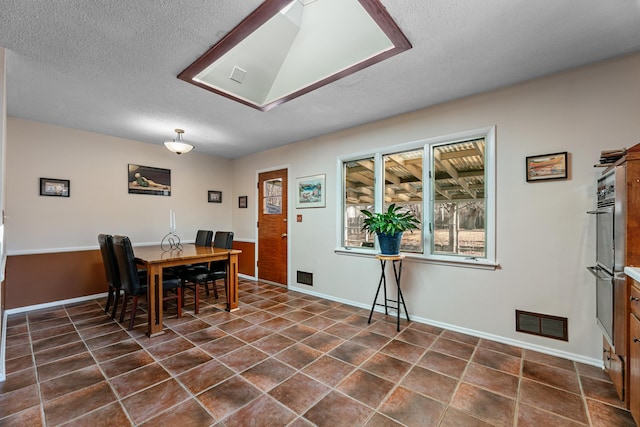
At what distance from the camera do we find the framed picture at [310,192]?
13.6ft

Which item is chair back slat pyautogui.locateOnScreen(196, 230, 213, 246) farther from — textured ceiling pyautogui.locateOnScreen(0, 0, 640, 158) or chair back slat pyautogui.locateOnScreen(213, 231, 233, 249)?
textured ceiling pyautogui.locateOnScreen(0, 0, 640, 158)

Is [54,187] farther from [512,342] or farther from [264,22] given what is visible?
[512,342]

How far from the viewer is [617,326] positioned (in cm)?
174

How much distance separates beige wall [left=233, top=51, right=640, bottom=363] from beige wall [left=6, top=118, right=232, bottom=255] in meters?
3.90

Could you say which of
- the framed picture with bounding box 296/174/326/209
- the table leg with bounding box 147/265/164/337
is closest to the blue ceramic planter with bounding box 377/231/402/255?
the framed picture with bounding box 296/174/326/209

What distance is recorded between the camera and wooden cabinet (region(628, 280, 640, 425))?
4.91 ft

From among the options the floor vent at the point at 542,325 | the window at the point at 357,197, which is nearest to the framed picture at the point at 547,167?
the floor vent at the point at 542,325

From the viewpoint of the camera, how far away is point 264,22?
1836 mm

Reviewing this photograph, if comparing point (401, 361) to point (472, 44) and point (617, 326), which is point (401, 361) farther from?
point (472, 44)

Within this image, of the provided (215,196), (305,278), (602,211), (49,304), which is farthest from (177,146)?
(602,211)

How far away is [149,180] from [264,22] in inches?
150

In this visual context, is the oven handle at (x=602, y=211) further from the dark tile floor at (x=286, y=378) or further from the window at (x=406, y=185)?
the window at (x=406, y=185)

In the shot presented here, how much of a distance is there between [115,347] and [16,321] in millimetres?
1715

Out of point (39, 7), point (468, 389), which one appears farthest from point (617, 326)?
point (39, 7)
